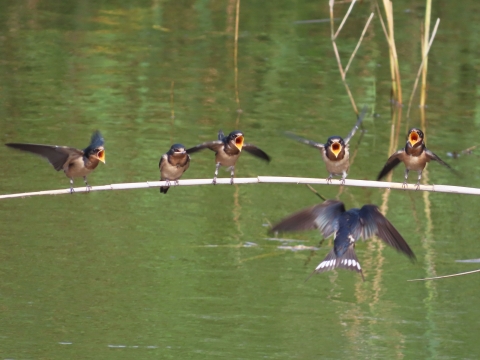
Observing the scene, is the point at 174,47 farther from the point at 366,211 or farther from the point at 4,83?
the point at 366,211

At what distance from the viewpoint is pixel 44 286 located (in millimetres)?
5777

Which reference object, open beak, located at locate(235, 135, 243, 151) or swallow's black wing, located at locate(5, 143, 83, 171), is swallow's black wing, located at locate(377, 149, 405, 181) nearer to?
open beak, located at locate(235, 135, 243, 151)

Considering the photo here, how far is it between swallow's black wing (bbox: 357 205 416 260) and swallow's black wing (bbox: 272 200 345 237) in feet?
0.72

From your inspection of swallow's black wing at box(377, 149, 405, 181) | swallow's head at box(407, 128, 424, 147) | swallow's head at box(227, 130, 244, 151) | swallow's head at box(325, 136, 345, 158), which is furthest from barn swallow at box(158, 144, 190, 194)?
swallow's head at box(407, 128, 424, 147)

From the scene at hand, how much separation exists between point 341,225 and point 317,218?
123 millimetres

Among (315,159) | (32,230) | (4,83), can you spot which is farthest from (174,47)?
(32,230)

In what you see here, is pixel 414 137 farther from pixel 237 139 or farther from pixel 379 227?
pixel 237 139

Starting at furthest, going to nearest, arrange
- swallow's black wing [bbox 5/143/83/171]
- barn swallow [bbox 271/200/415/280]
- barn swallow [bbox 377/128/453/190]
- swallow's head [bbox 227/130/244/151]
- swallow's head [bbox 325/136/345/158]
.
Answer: swallow's head [bbox 325/136/345/158] → swallow's head [bbox 227/130/244/151] → barn swallow [bbox 377/128/453/190] → swallow's black wing [bbox 5/143/83/171] → barn swallow [bbox 271/200/415/280]

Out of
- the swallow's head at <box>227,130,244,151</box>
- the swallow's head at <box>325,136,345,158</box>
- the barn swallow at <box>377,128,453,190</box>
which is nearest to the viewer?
the barn swallow at <box>377,128,453,190</box>

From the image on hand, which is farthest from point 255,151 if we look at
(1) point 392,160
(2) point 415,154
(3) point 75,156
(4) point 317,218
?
(3) point 75,156

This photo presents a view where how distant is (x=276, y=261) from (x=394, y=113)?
3819 mm

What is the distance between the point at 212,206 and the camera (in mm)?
7215

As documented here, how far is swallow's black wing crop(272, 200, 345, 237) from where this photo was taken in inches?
201

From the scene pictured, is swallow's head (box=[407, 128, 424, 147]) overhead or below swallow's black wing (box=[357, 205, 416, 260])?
Result: overhead
